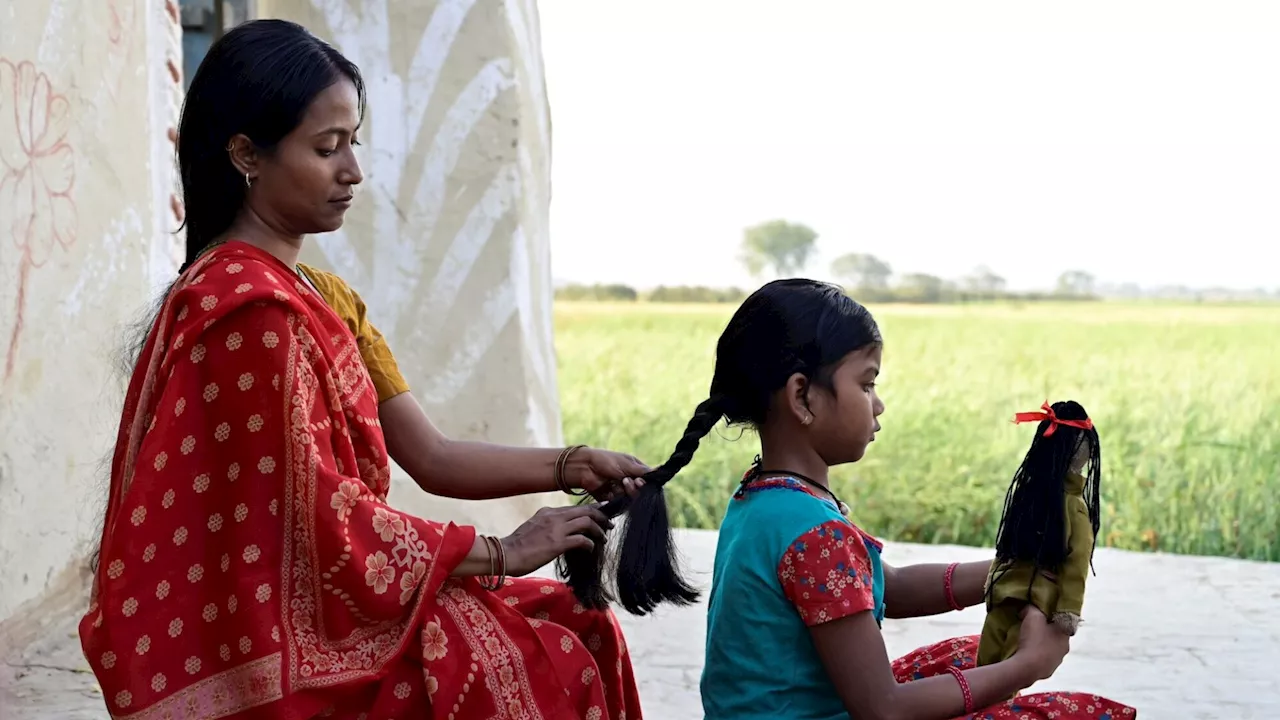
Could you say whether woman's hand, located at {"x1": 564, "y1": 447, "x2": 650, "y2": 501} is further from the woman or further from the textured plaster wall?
the textured plaster wall

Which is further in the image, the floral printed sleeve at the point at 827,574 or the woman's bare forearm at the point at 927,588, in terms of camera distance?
the woman's bare forearm at the point at 927,588

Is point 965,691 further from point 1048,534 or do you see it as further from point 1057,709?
point 1048,534

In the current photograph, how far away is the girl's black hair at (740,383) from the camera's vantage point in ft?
6.97

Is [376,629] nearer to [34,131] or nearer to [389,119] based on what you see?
[34,131]

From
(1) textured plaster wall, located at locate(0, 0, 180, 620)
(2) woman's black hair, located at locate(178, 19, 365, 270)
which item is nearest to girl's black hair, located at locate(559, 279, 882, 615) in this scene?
(2) woman's black hair, located at locate(178, 19, 365, 270)

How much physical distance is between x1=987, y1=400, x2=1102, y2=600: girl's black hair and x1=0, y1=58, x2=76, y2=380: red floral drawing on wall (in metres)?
2.58

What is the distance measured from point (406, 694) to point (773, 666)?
0.56m

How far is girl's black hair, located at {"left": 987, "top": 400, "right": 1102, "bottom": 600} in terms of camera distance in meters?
2.09

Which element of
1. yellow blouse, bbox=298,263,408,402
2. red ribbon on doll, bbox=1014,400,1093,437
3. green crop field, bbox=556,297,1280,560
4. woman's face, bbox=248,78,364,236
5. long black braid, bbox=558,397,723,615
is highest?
woman's face, bbox=248,78,364,236

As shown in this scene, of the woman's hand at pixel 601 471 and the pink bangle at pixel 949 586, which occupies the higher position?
the woman's hand at pixel 601 471

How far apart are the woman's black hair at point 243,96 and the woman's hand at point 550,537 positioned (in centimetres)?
69

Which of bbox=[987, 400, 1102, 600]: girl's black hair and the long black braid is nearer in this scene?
bbox=[987, 400, 1102, 600]: girl's black hair

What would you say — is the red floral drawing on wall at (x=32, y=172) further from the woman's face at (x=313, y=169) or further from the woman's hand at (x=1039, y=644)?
the woman's hand at (x=1039, y=644)

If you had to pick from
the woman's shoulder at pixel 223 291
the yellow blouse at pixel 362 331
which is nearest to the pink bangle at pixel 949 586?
the yellow blouse at pixel 362 331
